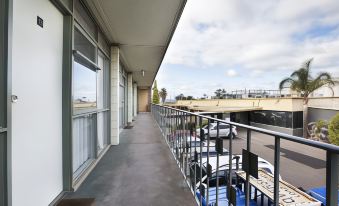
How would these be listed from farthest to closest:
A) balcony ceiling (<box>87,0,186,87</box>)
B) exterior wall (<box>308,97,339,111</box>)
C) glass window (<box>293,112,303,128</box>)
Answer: glass window (<box>293,112,303,128</box>), exterior wall (<box>308,97,339,111</box>), balcony ceiling (<box>87,0,186,87</box>)

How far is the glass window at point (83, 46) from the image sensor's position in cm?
269

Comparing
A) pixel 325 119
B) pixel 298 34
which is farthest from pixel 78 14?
pixel 298 34

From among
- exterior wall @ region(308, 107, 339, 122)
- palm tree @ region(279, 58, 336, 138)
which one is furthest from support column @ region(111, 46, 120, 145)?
palm tree @ region(279, 58, 336, 138)

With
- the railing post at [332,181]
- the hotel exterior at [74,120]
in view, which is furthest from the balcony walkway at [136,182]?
the railing post at [332,181]

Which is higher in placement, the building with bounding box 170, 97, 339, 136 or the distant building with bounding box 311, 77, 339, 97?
the distant building with bounding box 311, 77, 339, 97

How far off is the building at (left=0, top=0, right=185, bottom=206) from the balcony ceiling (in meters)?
0.01

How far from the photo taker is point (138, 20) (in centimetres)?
346

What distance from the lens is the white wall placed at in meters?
1.53

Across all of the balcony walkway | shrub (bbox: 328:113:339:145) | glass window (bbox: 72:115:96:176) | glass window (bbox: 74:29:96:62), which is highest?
glass window (bbox: 74:29:96:62)

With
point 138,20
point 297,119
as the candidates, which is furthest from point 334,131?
point 138,20

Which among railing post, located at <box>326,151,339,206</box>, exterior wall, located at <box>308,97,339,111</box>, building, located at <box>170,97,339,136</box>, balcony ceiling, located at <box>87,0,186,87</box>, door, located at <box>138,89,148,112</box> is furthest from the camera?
door, located at <box>138,89,148,112</box>

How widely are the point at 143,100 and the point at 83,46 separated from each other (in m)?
17.3

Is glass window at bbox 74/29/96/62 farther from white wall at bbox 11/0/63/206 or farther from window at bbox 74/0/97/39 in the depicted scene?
white wall at bbox 11/0/63/206

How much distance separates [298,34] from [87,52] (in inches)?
1225
